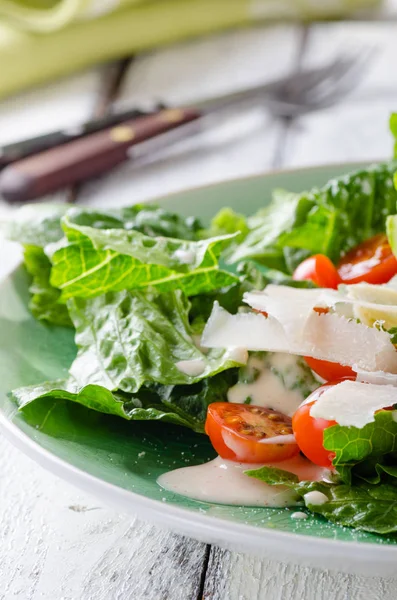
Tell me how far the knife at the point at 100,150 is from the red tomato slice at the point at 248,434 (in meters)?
2.13

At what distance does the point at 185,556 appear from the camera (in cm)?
185

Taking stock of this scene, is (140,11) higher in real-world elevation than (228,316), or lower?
higher

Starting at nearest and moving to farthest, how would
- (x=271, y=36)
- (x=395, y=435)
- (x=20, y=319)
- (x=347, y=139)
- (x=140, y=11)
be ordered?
(x=395, y=435) → (x=20, y=319) → (x=347, y=139) → (x=140, y=11) → (x=271, y=36)

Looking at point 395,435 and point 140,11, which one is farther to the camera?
point 140,11

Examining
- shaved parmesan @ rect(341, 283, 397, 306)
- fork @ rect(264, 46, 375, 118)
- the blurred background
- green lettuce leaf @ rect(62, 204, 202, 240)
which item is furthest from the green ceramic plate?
fork @ rect(264, 46, 375, 118)

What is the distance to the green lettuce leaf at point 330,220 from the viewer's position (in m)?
2.66

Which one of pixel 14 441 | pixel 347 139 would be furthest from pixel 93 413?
pixel 347 139

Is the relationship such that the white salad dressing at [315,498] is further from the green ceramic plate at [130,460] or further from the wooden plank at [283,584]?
the wooden plank at [283,584]

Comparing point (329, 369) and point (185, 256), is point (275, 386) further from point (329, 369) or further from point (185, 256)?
point (185, 256)

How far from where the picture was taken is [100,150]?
13.1ft

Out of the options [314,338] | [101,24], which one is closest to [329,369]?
[314,338]

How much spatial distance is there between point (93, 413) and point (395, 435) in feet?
2.18

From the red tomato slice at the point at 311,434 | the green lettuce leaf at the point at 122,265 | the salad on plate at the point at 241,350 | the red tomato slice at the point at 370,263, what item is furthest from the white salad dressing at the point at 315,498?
the red tomato slice at the point at 370,263

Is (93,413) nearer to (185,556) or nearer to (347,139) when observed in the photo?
(185,556)
